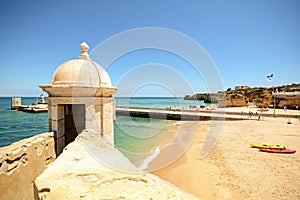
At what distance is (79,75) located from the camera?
Result: 424 centimetres

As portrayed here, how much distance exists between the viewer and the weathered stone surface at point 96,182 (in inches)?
67.1

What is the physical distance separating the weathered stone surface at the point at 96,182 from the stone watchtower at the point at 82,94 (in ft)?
5.60

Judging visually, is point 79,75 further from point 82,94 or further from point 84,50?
point 84,50

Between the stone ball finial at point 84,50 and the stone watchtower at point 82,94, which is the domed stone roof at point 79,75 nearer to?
the stone watchtower at point 82,94

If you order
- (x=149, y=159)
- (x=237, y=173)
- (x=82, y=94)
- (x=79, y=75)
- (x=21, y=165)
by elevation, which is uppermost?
(x=79, y=75)

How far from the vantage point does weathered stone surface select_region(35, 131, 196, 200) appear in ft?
5.59

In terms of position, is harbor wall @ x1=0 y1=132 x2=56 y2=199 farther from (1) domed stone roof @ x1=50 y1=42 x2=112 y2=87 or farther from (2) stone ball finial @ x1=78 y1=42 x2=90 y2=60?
(2) stone ball finial @ x1=78 y1=42 x2=90 y2=60

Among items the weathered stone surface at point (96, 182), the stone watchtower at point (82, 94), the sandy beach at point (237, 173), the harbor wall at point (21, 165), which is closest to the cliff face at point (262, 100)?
the sandy beach at point (237, 173)

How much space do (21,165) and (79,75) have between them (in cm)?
232

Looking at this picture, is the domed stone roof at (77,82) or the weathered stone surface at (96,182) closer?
the weathered stone surface at (96,182)

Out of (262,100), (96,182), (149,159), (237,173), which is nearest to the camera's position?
(96,182)

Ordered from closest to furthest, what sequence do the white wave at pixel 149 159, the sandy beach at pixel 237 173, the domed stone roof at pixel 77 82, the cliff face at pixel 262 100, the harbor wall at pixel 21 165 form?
the harbor wall at pixel 21 165, the domed stone roof at pixel 77 82, the sandy beach at pixel 237 173, the white wave at pixel 149 159, the cliff face at pixel 262 100

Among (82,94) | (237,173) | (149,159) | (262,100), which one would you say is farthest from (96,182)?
(262,100)

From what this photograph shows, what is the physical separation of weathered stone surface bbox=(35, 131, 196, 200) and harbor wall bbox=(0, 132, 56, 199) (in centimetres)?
57
